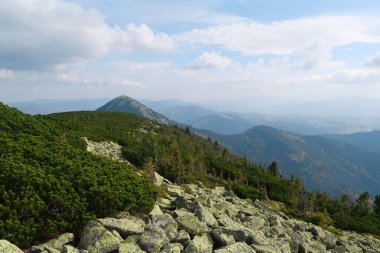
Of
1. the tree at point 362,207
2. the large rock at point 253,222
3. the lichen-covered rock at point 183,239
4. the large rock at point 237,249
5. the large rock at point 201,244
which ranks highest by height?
the lichen-covered rock at point 183,239

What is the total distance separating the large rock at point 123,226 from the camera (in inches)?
599

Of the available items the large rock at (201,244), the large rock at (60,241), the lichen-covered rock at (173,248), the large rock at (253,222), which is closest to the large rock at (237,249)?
the large rock at (201,244)

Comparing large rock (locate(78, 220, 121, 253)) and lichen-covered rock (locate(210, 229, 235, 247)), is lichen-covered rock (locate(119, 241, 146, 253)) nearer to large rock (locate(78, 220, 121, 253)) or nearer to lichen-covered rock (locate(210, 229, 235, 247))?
large rock (locate(78, 220, 121, 253))

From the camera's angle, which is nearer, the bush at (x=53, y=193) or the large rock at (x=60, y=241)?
the large rock at (x=60, y=241)

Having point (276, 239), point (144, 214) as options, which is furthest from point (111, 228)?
point (276, 239)

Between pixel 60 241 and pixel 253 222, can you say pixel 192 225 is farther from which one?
pixel 253 222

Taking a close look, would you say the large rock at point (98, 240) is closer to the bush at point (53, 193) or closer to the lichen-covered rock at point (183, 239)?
the bush at point (53, 193)

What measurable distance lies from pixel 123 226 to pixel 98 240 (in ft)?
5.98

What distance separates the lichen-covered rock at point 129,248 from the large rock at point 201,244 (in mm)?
2107

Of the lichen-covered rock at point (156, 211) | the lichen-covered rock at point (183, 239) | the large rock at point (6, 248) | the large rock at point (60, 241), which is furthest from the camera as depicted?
the lichen-covered rock at point (156, 211)

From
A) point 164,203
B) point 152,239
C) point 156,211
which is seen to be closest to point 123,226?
point 152,239

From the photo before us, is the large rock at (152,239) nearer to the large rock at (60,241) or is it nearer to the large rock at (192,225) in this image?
the large rock at (192,225)

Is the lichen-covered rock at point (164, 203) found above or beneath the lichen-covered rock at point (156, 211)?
beneath

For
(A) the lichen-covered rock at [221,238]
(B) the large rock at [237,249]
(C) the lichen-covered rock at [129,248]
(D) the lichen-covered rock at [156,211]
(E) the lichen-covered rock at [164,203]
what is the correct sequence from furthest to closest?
(E) the lichen-covered rock at [164,203] → (D) the lichen-covered rock at [156,211] → (A) the lichen-covered rock at [221,238] → (B) the large rock at [237,249] → (C) the lichen-covered rock at [129,248]
